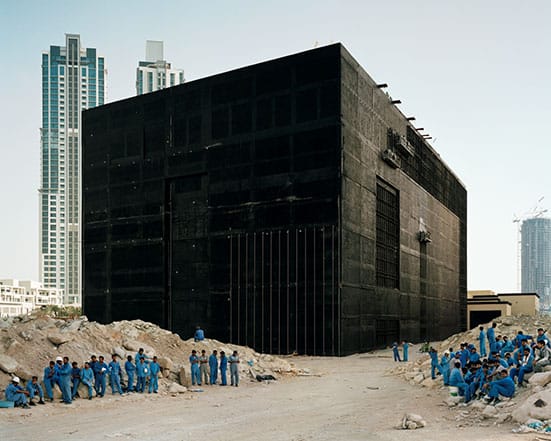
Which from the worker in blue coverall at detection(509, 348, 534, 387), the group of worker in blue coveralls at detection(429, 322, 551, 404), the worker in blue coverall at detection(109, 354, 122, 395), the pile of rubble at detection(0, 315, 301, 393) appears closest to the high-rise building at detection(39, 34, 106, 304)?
the pile of rubble at detection(0, 315, 301, 393)

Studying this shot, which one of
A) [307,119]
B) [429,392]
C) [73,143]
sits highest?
[73,143]

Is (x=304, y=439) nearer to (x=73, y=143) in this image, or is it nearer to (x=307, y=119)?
(x=307, y=119)

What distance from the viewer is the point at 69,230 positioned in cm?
19312

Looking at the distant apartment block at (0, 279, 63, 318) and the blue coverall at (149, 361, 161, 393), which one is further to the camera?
the distant apartment block at (0, 279, 63, 318)

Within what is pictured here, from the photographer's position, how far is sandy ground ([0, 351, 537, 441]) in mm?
16094

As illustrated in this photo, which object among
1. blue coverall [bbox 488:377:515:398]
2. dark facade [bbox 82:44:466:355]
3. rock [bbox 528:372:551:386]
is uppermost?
dark facade [bbox 82:44:466:355]

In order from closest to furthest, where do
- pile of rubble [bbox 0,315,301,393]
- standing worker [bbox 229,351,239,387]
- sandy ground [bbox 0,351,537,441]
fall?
sandy ground [bbox 0,351,537,441]
pile of rubble [bbox 0,315,301,393]
standing worker [bbox 229,351,239,387]

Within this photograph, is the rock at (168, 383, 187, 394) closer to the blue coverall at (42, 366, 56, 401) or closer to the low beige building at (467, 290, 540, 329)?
the blue coverall at (42, 366, 56, 401)

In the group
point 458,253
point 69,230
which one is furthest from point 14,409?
point 69,230

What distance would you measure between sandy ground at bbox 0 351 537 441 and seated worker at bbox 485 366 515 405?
126 centimetres

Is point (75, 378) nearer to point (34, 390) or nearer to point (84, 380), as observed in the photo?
point (84, 380)

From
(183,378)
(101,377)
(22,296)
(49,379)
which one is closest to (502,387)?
(183,378)

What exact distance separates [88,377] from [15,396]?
8.27ft

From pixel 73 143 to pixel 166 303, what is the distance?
6121 inches
